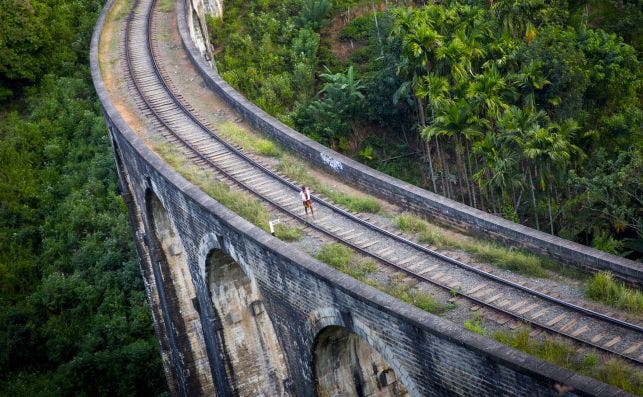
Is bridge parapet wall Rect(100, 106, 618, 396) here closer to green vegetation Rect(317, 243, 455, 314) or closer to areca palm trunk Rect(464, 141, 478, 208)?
green vegetation Rect(317, 243, 455, 314)

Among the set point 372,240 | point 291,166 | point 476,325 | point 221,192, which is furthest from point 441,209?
point 221,192

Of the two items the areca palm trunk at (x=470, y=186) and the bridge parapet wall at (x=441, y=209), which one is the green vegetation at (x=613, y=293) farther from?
the areca palm trunk at (x=470, y=186)

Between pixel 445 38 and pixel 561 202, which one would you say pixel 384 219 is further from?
pixel 445 38

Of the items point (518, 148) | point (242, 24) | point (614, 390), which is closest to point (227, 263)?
point (518, 148)

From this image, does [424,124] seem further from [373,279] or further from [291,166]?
[373,279]

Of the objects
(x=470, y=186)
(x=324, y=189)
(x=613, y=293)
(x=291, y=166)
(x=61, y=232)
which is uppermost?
(x=291, y=166)

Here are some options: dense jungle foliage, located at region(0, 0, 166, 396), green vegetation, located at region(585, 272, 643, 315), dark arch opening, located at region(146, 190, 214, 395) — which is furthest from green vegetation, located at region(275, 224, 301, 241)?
dense jungle foliage, located at region(0, 0, 166, 396)

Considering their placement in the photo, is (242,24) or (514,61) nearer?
(514,61)
